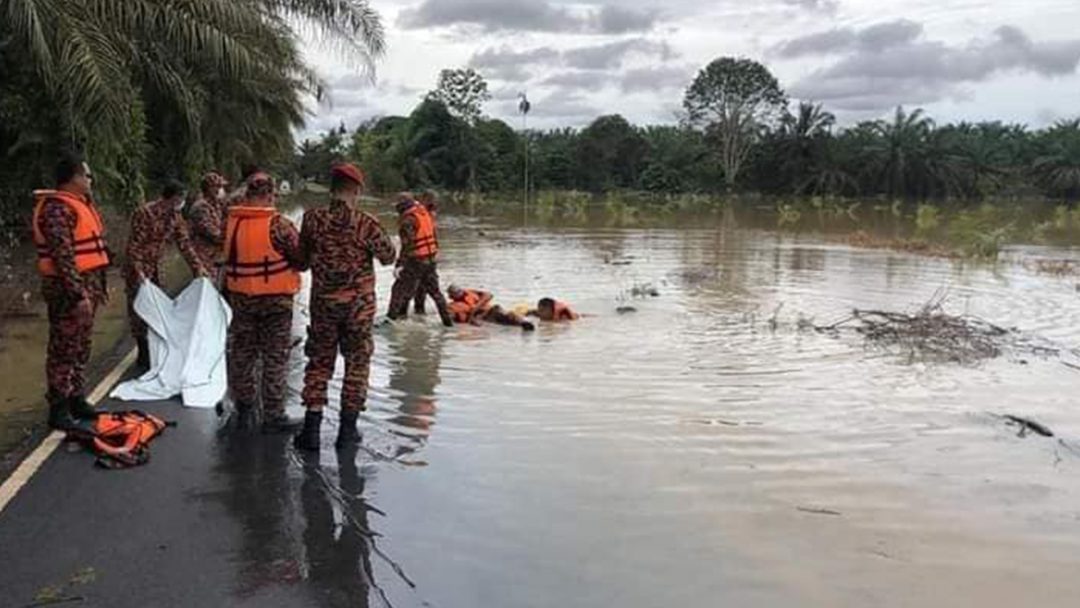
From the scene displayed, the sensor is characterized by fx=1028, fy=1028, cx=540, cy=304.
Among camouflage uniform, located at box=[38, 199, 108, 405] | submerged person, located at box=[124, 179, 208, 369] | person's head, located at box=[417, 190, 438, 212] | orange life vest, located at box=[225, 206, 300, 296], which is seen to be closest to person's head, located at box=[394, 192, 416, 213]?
person's head, located at box=[417, 190, 438, 212]

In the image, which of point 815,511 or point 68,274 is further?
point 68,274

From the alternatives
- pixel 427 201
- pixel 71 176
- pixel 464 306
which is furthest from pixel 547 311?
pixel 71 176

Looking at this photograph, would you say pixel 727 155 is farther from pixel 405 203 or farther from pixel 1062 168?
pixel 405 203

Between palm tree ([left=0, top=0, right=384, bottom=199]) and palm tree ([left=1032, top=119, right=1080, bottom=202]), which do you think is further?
palm tree ([left=1032, top=119, right=1080, bottom=202])

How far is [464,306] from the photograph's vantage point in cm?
1383

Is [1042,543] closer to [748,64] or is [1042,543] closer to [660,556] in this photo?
[660,556]

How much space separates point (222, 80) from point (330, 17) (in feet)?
31.6

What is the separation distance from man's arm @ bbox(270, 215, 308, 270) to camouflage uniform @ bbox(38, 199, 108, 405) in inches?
51.9

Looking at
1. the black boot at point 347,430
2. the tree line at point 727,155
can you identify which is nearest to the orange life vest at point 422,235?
the black boot at point 347,430

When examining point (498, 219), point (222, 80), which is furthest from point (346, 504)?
point (498, 219)

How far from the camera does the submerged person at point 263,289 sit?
23.1ft

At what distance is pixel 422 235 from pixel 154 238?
4582 mm

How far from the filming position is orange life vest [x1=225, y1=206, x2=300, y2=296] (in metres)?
7.05

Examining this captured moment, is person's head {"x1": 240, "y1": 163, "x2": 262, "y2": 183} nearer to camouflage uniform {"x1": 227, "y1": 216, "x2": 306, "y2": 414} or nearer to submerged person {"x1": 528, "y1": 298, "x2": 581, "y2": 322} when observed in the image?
camouflage uniform {"x1": 227, "y1": 216, "x2": 306, "y2": 414}
